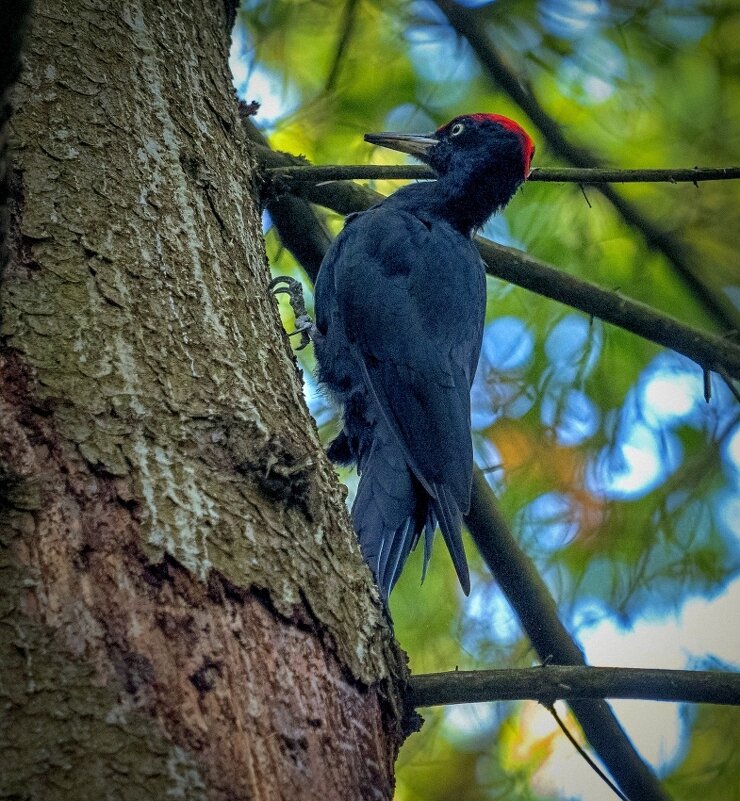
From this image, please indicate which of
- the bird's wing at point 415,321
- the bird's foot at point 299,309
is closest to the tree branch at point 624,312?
the bird's wing at point 415,321

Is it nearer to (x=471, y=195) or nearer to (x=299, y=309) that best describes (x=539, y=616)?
(x=299, y=309)

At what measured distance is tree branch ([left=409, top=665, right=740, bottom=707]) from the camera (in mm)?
1743

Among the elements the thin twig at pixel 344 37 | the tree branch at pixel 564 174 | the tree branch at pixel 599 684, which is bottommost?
the tree branch at pixel 599 684

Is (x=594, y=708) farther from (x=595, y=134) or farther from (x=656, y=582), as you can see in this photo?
(x=595, y=134)

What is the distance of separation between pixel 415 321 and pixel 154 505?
1.79m

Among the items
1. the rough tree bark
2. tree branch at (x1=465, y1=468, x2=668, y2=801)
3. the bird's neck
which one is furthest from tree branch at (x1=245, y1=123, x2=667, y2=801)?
the rough tree bark

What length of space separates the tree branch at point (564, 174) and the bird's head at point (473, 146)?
0.74 metres

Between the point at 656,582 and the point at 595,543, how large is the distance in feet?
0.87

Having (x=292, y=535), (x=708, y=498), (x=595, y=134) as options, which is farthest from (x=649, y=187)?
(x=292, y=535)

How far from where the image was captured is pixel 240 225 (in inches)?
80.6

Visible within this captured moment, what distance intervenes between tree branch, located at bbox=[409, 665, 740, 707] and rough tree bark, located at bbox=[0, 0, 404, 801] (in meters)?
0.30

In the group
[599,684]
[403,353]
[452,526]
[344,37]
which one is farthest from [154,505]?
[344,37]

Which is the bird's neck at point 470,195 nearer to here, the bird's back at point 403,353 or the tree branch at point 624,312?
the bird's back at point 403,353

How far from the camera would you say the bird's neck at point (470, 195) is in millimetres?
3479
